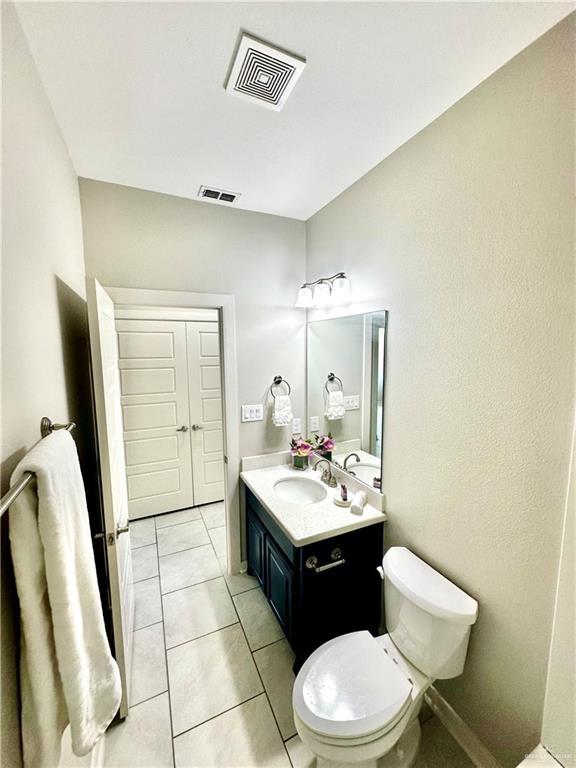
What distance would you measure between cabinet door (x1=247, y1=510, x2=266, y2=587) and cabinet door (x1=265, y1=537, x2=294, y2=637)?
0.08 m

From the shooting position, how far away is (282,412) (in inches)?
86.8

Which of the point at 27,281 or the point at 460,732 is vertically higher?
the point at 27,281

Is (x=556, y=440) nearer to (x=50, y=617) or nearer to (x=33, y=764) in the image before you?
(x=50, y=617)

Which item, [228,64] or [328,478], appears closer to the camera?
[228,64]

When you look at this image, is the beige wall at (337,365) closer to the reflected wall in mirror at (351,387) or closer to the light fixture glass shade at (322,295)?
the reflected wall in mirror at (351,387)

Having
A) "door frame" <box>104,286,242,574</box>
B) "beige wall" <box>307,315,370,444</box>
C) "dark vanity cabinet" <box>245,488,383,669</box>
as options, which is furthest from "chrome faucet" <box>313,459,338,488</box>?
"door frame" <box>104,286,242,574</box>

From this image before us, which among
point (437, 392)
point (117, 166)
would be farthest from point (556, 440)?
point (117, 166)

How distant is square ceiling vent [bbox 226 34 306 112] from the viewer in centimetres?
97

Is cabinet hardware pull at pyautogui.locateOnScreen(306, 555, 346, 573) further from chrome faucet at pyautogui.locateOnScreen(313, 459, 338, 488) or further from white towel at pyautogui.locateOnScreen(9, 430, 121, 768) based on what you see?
white towel at pyautogui.locateOnScreen(9, 430, 121, 768)

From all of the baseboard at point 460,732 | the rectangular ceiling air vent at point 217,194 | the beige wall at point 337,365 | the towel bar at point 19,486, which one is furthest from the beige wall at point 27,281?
the baseboard at point 460,732

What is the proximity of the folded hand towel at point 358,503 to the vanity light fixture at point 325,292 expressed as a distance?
1.11m

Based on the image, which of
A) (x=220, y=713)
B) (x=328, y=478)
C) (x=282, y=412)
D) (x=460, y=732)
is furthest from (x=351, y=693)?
(x=282, y=412)

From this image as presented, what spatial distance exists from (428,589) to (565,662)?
1.45 ft

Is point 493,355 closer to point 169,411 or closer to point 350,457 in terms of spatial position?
point 350,457
